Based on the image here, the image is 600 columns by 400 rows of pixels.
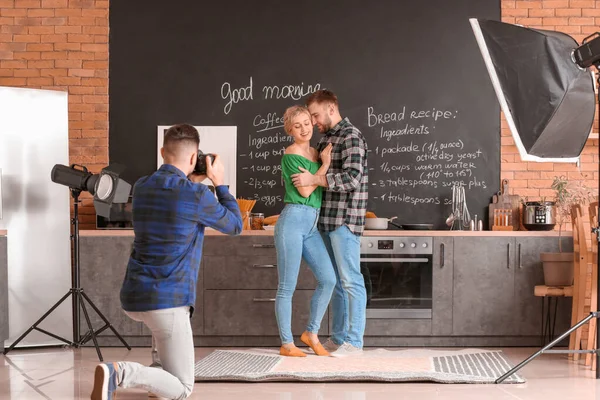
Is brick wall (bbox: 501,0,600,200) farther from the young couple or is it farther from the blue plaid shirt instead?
the blue plaid shirt

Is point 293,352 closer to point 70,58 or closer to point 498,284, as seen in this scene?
point 498,284

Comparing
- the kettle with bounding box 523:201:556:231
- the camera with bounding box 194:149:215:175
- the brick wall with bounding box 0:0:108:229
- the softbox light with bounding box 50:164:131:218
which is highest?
the brick wall with bounding box 0:0:108:229

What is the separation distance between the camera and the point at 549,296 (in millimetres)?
6066

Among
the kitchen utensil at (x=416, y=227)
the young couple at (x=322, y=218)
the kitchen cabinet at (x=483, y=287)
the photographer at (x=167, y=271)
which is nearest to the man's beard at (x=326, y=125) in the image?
the young couple at (x=322, y=218)

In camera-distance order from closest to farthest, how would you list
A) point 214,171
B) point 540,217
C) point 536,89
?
point 536,89 < point 214,171 < point 540,217

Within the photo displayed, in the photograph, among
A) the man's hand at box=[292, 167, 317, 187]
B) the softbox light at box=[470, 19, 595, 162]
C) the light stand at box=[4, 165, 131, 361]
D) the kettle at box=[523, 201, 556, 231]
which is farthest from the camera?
the kettle at box=[523, 201, 556, 231]

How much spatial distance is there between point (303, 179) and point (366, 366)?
1.20m

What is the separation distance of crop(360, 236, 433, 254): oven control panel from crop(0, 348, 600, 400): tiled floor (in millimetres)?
1221

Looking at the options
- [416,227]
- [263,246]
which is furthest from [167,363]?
[416,227]

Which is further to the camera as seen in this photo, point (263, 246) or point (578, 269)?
point (263, 246)

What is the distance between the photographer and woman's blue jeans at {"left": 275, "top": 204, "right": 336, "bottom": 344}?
5.29 meters

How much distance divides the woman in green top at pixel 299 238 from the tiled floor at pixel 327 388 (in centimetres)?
79

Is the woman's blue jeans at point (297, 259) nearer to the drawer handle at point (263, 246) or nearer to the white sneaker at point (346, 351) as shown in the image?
the white sneaker at point (346, 351)

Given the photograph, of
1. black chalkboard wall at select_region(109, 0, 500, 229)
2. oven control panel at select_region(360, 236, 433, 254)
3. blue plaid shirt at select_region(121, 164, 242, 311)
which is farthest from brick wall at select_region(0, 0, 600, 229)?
blue plaid shirt at select_region(121, 164, 242, 311)
